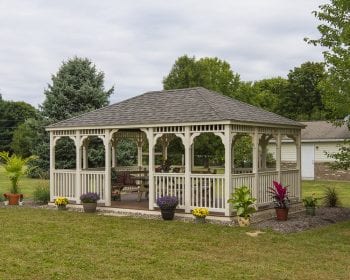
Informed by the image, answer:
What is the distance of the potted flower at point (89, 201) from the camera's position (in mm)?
14656

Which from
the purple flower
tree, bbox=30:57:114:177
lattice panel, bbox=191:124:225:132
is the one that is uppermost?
tree, bbox=30:57:114:177

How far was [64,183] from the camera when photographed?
16.4m

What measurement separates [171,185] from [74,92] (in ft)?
52.7

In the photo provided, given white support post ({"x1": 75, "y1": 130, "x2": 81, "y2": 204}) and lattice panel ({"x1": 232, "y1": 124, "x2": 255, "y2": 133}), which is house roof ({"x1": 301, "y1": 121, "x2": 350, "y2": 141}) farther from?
white support post ({"x1": 75, "y1": 130, "x2": 81, "y2": 204})

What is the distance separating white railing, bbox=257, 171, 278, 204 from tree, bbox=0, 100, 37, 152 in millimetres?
58851

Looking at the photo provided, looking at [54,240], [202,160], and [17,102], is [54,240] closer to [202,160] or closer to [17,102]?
[202,160]

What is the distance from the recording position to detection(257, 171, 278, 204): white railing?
46.7ft

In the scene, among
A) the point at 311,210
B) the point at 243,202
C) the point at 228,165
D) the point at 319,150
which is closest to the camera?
the point at 243,202

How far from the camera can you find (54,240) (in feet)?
33.6

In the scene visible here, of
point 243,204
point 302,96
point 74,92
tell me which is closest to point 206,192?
point 243,204

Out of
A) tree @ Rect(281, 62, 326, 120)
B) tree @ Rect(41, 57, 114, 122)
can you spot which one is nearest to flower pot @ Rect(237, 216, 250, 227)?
tree @ Rect(41, 57, 114, 122)

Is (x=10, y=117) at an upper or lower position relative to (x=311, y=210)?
upper

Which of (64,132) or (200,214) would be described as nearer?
(200,214)

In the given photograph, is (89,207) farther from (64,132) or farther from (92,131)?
(64,132)
